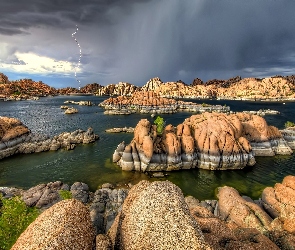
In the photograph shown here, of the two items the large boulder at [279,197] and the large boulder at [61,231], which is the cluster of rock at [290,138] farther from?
the large boulder at [61,231]

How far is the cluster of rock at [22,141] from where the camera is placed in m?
66.8

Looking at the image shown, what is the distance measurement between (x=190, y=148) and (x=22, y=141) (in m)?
52.9

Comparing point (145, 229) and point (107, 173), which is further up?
point (145, 229)

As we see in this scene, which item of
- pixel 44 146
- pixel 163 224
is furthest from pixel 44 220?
pixel 44 146

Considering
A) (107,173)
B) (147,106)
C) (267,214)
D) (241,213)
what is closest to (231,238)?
(241,213)

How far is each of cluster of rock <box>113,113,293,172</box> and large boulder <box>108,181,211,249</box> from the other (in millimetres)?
40304

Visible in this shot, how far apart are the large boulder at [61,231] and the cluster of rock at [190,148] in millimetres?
40674

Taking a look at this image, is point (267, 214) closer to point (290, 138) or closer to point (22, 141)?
point (290, 138)

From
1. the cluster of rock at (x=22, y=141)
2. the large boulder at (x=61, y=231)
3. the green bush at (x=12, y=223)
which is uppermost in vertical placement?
the large boulder at (x=61, y=231)

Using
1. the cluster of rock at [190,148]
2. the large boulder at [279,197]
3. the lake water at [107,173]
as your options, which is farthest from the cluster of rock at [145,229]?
the cluster of rock at [190,148]

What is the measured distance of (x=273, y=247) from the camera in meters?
18.6

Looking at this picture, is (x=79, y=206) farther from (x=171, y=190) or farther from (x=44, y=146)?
(x=44, y=146)

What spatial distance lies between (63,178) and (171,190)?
45906 millimetres

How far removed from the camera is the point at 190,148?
56.9m
